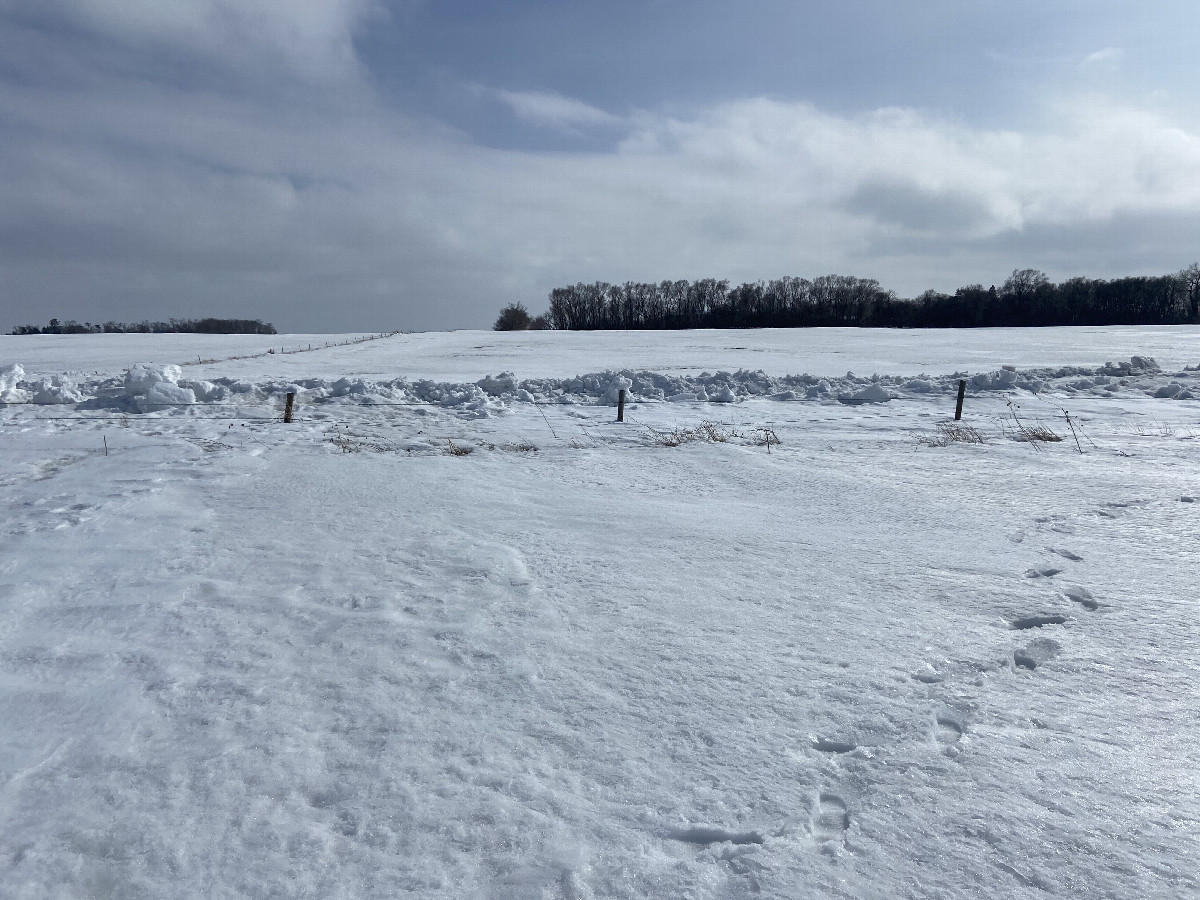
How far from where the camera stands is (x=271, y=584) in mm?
4445

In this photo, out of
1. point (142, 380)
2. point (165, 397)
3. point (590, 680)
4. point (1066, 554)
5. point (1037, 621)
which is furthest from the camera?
point (142, 380)

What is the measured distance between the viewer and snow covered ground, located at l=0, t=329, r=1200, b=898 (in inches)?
91.6

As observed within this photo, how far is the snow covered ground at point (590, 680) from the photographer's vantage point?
2326 mm

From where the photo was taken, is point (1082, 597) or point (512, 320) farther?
point (512, 320)

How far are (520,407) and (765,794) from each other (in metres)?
11.9

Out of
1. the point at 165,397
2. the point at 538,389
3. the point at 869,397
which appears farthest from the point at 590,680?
the point at 869,397

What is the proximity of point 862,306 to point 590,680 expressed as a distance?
85.4 m

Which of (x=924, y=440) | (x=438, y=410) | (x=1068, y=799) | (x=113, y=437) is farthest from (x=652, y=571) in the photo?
(x=438, y=410)

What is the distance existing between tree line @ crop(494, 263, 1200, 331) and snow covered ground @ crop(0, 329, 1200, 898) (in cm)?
7134

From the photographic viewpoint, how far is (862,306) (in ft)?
267

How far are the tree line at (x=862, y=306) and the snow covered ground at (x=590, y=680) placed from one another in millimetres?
71337

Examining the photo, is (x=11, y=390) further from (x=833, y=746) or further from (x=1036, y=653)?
(x=1036, y=653)

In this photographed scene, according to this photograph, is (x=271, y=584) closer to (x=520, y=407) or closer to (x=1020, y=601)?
(x=1020, y=601)

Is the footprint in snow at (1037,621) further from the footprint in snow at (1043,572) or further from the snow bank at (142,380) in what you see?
the snow bank at (142,380)
